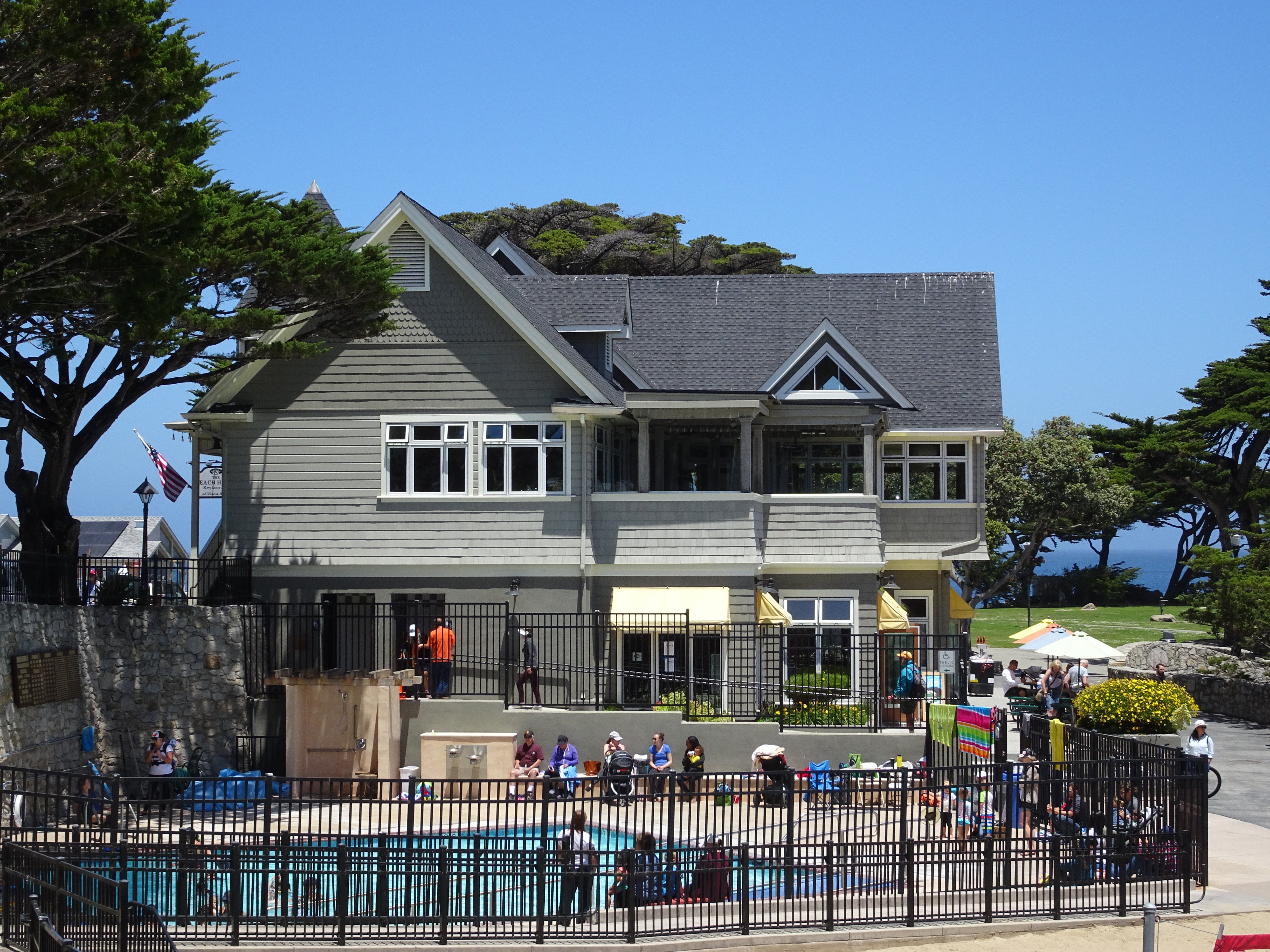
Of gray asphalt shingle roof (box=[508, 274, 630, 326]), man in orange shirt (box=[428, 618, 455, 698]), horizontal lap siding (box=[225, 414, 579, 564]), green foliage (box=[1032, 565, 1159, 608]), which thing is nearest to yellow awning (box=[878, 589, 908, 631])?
horizontal lap siding (box=[225, 414, 579, 564])

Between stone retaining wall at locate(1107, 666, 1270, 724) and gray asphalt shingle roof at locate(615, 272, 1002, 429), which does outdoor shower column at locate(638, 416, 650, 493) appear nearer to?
gray asphalt shingle roof at locate(615, 272, 1002, 429)

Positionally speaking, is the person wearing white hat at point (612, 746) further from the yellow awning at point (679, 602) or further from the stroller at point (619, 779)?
the yellow awning at point (679, 602)

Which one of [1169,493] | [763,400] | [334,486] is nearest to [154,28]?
[334,486]

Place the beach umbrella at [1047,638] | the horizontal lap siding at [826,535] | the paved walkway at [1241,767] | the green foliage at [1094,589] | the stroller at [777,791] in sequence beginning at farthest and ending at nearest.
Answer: the green foliage at [1094,589] → the beach umbrella at [1047,638] → the horizontal lap siding at [826,535] → the paved walkway at [1241,767] → the stroller at [777,791]

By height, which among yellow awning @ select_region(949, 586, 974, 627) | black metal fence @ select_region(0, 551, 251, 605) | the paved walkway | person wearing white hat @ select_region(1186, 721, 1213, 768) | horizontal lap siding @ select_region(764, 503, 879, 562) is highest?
horizontal lap siding @ select_region(764, 503, 879, 562)

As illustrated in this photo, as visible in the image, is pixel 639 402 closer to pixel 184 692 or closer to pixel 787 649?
pixel 787 649

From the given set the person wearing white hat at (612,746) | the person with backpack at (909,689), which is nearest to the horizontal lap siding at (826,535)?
the person with backpack at (909,689)

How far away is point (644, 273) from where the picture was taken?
6031 cm

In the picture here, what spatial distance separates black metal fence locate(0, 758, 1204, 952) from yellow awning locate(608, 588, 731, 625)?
9.31 meters

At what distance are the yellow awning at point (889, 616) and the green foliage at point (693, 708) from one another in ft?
15.2

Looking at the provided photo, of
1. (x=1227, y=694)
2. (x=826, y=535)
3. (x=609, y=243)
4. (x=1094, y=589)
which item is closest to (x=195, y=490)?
(x=826, y=535)

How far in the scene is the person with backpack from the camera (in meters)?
24.4

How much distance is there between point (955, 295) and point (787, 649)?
515 inches

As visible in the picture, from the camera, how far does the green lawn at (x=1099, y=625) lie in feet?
167
